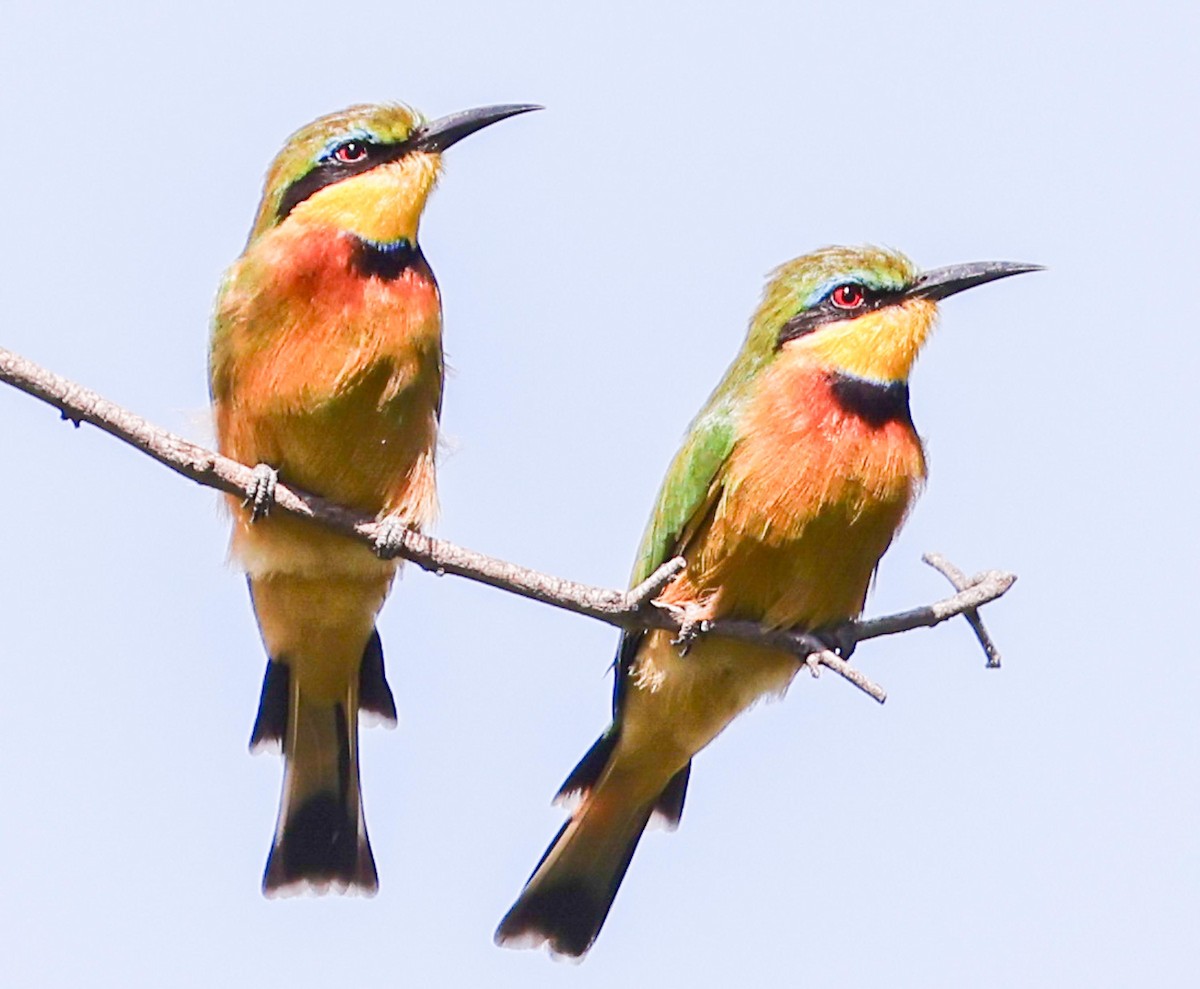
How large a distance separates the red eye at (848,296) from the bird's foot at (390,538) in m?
1.27

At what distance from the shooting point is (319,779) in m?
6.10

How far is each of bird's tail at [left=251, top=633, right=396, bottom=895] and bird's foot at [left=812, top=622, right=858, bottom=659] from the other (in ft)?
4.44

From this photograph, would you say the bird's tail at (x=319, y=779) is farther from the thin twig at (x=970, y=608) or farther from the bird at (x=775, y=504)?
the thin twig at (x=970, y=608)

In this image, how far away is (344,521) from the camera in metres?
5.24

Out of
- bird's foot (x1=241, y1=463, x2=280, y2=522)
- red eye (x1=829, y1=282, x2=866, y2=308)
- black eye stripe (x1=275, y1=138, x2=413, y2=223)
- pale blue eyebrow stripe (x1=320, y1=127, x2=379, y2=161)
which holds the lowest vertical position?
bird's foot (x1=241, y1=463, x2=280, y2=522)

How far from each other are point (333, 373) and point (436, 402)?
38 centimetres

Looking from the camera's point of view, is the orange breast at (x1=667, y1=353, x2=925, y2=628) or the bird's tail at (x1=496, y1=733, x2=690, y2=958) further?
the bird's tail at (x1=496, y1=733, x2=690, y2=958)

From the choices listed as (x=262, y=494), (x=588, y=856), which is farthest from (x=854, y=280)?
(x=588, y=856)

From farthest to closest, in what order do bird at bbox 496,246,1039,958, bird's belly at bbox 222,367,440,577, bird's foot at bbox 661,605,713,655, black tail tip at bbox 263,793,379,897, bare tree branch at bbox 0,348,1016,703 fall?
black tail tip at bbox 263,793,379,897 → bird's belly at bbox 222,367,440,577 → bird at bbox 496,246,1039,958 → bird's foot at bbox 661,605,713,655 → bare tree branch at bbox 0,348,1016,703

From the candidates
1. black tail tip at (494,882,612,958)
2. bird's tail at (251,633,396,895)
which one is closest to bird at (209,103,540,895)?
bird's tail at (251,633,396,895)

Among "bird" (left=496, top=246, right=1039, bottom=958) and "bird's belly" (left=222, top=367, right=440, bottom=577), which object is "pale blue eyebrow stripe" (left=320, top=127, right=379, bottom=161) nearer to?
"bird's belly" (left=222, top=367, right=440, bottom=577)

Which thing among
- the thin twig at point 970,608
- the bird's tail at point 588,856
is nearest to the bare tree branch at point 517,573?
the thin twig at point 970,608

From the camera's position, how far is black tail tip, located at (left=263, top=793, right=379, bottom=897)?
615 centimetres

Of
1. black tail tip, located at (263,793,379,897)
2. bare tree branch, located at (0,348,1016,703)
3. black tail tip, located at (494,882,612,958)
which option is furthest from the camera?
black tail tip, located at (263,793,379,897)
